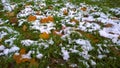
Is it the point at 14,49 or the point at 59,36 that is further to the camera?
the point at 59,36

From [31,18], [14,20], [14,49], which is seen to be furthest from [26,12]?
[14,49]

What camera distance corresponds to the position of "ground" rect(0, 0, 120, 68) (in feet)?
17.7

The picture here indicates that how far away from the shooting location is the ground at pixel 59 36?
5.41 metres

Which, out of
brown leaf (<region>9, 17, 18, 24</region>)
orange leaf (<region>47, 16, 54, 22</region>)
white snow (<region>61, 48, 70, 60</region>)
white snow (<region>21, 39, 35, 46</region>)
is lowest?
white snow (<region>61, 48, 70, 60</region>)

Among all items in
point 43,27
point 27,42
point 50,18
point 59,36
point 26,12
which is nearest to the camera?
point 27,42

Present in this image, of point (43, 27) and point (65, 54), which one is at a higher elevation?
point (43, 27)

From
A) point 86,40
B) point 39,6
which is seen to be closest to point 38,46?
point 86,40

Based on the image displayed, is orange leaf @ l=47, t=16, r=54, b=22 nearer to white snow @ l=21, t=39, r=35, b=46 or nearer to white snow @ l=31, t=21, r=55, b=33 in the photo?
white snow @ l=31, t=21, r=55, b=33

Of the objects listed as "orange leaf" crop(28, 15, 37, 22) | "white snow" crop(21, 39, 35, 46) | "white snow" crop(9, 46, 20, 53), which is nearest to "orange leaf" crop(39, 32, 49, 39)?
"white snow" crop(21, 39, 35, 46)

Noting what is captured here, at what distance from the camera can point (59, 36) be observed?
20.6ft

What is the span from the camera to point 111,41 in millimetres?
6281

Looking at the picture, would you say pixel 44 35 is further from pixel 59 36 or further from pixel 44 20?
pixel 44 20

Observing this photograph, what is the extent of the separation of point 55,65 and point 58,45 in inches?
31.6

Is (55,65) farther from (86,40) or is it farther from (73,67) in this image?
(86,40)
